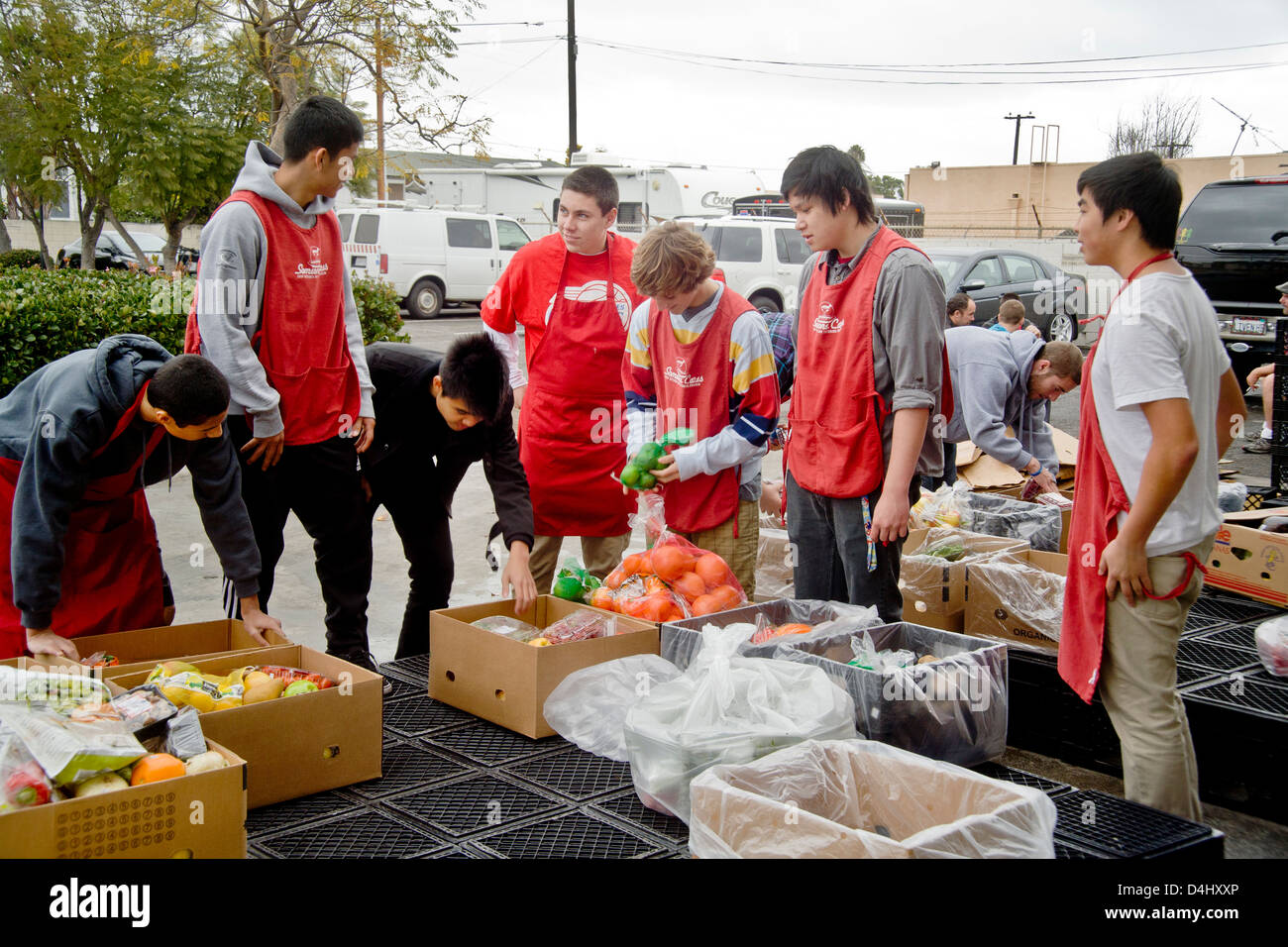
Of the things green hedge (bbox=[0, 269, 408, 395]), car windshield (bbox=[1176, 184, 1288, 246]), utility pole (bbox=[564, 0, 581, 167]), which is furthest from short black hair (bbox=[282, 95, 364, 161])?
utility pole (bbox=[564, 0, 581, 167])

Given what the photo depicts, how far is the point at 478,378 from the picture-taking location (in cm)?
303

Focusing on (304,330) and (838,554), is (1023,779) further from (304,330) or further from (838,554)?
(304,330)

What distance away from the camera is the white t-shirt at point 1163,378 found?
2258 millimetres

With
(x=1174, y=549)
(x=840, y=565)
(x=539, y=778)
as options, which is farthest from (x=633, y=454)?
(x=1174, y=549)

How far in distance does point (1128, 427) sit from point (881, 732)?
0.89 metres

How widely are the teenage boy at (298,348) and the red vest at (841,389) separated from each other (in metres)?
1.47

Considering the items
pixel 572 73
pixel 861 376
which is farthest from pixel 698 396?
pixel 572 73

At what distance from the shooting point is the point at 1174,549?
91.9 inches

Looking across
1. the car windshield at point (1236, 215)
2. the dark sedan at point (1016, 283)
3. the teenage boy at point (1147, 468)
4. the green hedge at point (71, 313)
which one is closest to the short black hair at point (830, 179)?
the teenage boy at point (1147, 468)

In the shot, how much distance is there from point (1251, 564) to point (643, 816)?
9.76ft

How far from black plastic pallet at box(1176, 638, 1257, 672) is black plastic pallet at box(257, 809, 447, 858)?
2.45 metres

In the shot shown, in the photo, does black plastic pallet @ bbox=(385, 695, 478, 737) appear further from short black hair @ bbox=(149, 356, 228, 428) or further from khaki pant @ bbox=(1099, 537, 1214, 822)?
khaki pant @ bbox=(1099, 537, 1214, 822)

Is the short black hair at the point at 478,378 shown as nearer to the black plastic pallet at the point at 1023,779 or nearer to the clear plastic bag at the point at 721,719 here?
the clear plastic bag at the point at 721,719
